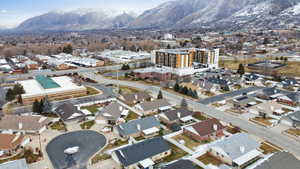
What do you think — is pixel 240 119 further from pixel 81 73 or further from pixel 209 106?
pixel 81 73

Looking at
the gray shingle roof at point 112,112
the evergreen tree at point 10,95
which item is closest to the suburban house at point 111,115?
the gray shingle roof at point 112,112

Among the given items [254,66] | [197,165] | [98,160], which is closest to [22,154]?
[98,160]

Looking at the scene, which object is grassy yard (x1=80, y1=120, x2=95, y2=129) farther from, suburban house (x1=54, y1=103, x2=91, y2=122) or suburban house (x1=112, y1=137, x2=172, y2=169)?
suburban house (x1=112, y1=137, x2=172, y2=169)

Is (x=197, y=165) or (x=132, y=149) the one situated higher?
(x=132, y=149)

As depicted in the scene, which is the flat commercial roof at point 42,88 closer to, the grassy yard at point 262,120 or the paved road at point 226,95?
the paved road at point 226,95

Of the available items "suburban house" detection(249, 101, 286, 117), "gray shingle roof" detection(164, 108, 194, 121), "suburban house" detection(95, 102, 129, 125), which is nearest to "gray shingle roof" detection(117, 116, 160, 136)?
"gray shingle roof" detection(164, 108, 194, 121)

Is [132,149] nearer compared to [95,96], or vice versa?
[132,149]

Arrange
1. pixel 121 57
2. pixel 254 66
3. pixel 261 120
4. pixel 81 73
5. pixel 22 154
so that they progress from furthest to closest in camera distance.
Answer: pixel 121 57
pixel 254 66
pixel 81 73
pixel 261 120
pixel 22 154

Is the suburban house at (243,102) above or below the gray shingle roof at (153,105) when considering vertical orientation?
below
